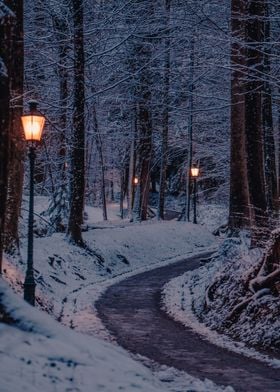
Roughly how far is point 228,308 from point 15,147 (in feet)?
20.5

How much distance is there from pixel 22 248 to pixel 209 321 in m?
7.21

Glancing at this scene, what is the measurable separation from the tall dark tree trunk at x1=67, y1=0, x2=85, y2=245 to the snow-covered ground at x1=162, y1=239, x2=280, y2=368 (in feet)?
15.1

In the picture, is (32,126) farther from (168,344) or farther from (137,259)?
(137,259)

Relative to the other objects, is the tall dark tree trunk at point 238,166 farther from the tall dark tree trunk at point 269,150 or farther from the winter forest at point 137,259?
the tall dark tree trunk at point 269,150

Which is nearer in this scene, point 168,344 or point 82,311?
point 168,344

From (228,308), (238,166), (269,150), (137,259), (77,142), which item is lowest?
(137,259)

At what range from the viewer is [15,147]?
14.6 metres

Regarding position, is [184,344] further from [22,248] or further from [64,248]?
[64,248]

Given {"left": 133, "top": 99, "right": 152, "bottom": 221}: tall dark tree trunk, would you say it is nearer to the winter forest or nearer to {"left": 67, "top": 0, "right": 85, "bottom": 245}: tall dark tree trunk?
the winter forest

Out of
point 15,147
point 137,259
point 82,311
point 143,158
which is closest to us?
point 82,311

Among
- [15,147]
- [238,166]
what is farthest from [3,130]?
[238,166]

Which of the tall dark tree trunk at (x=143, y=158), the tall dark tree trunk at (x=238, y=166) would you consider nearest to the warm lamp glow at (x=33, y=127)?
the tall dark tree trunk at (x=238, y=166)

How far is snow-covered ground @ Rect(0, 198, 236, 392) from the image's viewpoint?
18.3 ft

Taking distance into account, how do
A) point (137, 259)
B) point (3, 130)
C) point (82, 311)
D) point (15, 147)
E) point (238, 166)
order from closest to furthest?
1. point (3, 130)
2. point (82, 311)
3. point (15, 147)
4. point (238, 166)
5. point (137, 259)
